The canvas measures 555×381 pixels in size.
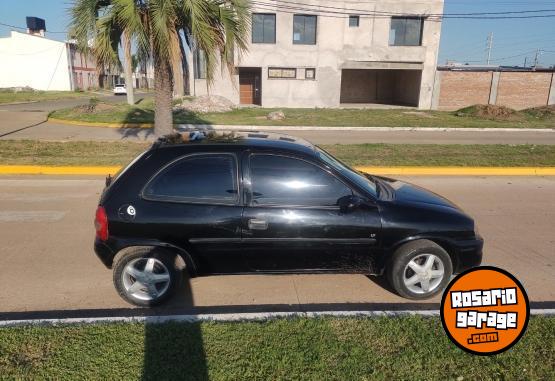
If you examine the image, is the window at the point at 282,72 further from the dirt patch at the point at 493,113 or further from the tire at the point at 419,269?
the tire at the point at 419,269

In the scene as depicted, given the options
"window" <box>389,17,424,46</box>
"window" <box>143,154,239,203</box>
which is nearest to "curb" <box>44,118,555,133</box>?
"window" <box>143,154,239,203</box>

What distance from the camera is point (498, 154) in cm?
1097

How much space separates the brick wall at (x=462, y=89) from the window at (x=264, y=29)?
13044 millimetres

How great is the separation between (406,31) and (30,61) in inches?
2038

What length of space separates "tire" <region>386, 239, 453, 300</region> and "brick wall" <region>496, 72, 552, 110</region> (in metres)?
32.5

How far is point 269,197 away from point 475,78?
32.4 m

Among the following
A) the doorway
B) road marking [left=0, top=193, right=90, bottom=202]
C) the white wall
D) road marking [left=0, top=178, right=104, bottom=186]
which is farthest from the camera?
the white wall

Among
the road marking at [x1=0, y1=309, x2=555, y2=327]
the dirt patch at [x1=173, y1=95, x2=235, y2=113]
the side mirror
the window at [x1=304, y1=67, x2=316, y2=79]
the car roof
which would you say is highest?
the window at [x1=304, y1=67, x2=316, y2=79]

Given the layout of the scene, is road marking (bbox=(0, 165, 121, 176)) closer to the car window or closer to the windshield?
the car window

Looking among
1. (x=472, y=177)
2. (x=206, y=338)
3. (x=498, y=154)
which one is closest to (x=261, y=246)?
(x=206, y=338)

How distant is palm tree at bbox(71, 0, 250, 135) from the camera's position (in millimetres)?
7559

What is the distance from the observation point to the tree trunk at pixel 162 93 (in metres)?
8.90

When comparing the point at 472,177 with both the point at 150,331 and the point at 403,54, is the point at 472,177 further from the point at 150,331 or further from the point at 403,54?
the point at 403,54

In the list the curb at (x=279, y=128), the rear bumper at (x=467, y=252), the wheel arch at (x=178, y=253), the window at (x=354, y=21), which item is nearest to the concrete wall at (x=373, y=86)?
the window at (x=354, y=21)
